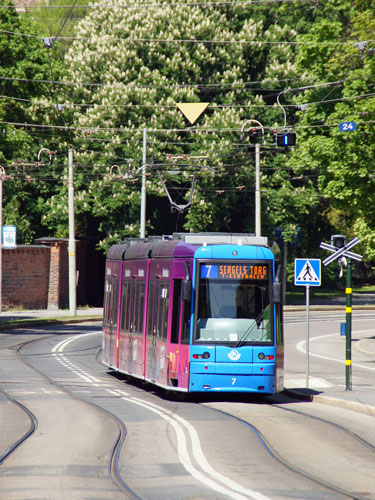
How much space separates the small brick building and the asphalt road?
29.0 metres

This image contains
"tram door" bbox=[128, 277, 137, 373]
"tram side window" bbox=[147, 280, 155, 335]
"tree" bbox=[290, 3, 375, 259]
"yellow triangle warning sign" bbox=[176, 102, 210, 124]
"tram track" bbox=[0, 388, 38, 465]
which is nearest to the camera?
"tram track" bbox=[0, 388, 38, 465]

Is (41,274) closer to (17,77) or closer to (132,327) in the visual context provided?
(17,77)

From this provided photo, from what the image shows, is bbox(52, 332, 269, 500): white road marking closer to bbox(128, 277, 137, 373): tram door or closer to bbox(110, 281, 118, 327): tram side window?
bbox(128, 277, 137, 373): tram door

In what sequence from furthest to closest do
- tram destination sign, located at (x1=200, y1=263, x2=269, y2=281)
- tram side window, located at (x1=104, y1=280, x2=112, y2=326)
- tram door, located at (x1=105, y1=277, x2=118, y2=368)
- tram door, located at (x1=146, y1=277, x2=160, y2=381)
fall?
tram side window, located at (x1=104, y1=280, x2=112, y2=326)
tram door, located at (x1=105, y1=277, x2=118, y2=368)
tram door, located at (x1=146, y1=277, x2=160, y2=381)
tram destination sign, located at (x1=200, y1=263, x2=269, y2=281)

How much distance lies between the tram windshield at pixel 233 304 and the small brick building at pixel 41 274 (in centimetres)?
3335

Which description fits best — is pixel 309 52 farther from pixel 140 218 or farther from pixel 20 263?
pixel 20 263

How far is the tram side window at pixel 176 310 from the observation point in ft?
59.3

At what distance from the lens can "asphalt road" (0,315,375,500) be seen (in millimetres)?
9219

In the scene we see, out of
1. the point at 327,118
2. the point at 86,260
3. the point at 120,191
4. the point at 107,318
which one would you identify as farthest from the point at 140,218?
the point at 107,318

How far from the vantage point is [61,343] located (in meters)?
33.2

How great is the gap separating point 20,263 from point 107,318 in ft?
90.8

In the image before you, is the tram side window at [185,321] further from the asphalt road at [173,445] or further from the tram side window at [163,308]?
the asphalt road at [173,445]

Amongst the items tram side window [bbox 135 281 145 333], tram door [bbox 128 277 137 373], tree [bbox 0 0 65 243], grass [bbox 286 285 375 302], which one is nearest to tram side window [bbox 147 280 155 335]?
tram side window [bbox 135 281 145 333]

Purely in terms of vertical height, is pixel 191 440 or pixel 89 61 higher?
pixel 89 61
